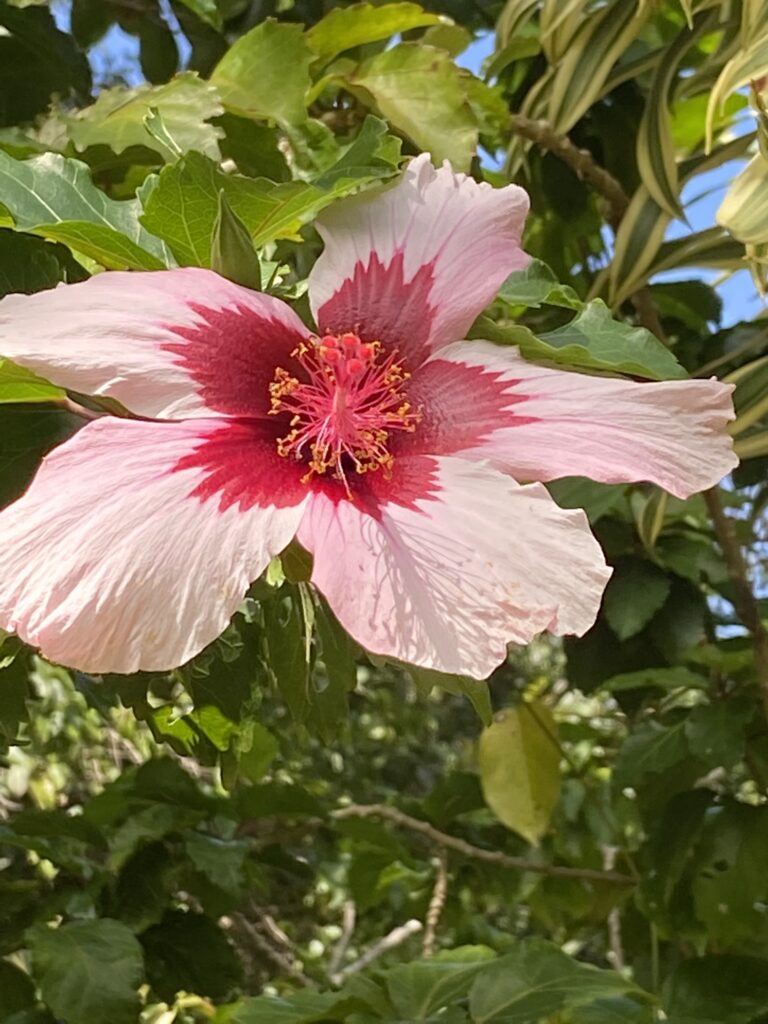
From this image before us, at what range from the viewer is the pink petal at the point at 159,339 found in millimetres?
304

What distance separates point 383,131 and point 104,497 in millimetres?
164

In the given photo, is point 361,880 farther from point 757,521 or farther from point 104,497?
point 104,497

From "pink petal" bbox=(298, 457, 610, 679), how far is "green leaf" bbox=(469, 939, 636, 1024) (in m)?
0.39

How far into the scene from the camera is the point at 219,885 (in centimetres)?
72

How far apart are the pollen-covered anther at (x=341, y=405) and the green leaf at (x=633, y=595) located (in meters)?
0.51

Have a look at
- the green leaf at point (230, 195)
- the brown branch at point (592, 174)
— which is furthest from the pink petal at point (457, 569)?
the brown branch at point (592, 174)

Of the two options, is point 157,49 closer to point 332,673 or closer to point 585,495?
point 585,495

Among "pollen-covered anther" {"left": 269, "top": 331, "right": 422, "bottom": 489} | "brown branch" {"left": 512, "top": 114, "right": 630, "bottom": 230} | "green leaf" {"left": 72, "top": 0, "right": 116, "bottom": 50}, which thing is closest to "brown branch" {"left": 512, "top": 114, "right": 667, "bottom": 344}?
"brown branch" {"left": 512, "top": 114, "right": 630, "bottom": 230}

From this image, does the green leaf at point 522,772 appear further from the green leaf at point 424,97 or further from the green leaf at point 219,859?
the green leaf at point 424,97

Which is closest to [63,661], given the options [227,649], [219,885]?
[227,649]

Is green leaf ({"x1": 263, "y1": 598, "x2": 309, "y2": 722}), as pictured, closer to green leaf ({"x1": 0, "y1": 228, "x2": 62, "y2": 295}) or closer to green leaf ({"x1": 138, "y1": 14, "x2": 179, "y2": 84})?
green leaf ({"x1": 0, "y1": 228, "x2": 62, "y2": 295})

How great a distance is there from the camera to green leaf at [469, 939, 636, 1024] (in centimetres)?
60

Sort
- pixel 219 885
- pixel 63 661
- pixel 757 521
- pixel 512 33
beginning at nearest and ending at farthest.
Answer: pixel 63 661
pixel 219 885
pixel 512 33
pixel 757 521

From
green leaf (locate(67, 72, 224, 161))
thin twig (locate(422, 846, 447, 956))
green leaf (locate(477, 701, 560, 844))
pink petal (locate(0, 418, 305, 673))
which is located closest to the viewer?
pink petal (locate(0, 418, 305, 673))
